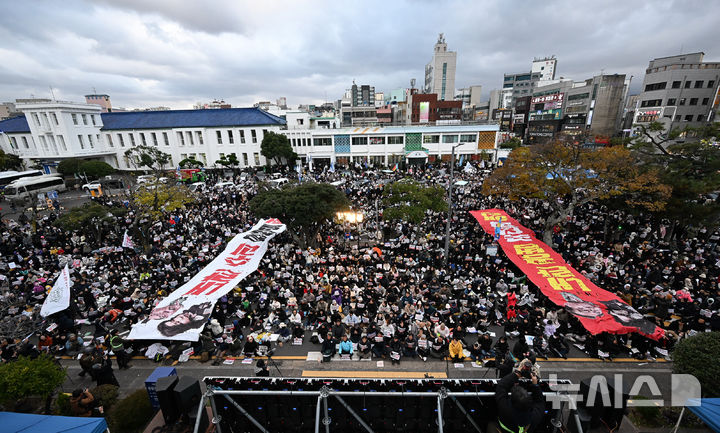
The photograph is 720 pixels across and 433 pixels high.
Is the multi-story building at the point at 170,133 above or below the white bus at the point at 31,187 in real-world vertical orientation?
above

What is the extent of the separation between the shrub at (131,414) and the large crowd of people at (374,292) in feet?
7.30

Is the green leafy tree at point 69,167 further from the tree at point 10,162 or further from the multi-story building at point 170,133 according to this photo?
the multi-story building at point 170,133

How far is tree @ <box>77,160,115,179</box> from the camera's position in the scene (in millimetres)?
43862

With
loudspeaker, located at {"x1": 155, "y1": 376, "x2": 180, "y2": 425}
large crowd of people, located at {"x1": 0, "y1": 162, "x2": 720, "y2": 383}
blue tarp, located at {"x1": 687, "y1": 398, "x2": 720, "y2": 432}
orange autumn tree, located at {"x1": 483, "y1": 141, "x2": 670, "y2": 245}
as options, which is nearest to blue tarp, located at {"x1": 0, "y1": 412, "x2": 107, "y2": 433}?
loudspeaker, located at {"x1": 155, "y1": 376, "x2": 180, "y2": 425}

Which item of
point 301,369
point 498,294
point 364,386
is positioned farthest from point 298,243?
point 364,386

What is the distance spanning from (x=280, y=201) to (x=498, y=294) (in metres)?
13.4

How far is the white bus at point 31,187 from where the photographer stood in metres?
35.7

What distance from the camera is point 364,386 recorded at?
281 inches

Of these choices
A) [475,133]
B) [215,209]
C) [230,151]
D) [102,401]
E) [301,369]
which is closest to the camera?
[102,401]

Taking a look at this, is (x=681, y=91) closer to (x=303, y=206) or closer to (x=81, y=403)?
(x=303, y=206)

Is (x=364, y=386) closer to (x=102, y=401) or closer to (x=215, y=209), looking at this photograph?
(x=102, y=401)

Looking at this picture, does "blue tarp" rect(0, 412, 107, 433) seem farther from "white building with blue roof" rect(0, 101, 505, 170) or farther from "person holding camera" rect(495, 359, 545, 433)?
"white building with blue roof" rect(0, 101, 505, 170)

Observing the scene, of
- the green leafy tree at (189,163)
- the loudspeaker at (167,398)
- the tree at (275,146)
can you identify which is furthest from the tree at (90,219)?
the tree at (275,146)

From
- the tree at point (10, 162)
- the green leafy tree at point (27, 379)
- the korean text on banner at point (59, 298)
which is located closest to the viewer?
the green leafy tree at point (27, 379)
